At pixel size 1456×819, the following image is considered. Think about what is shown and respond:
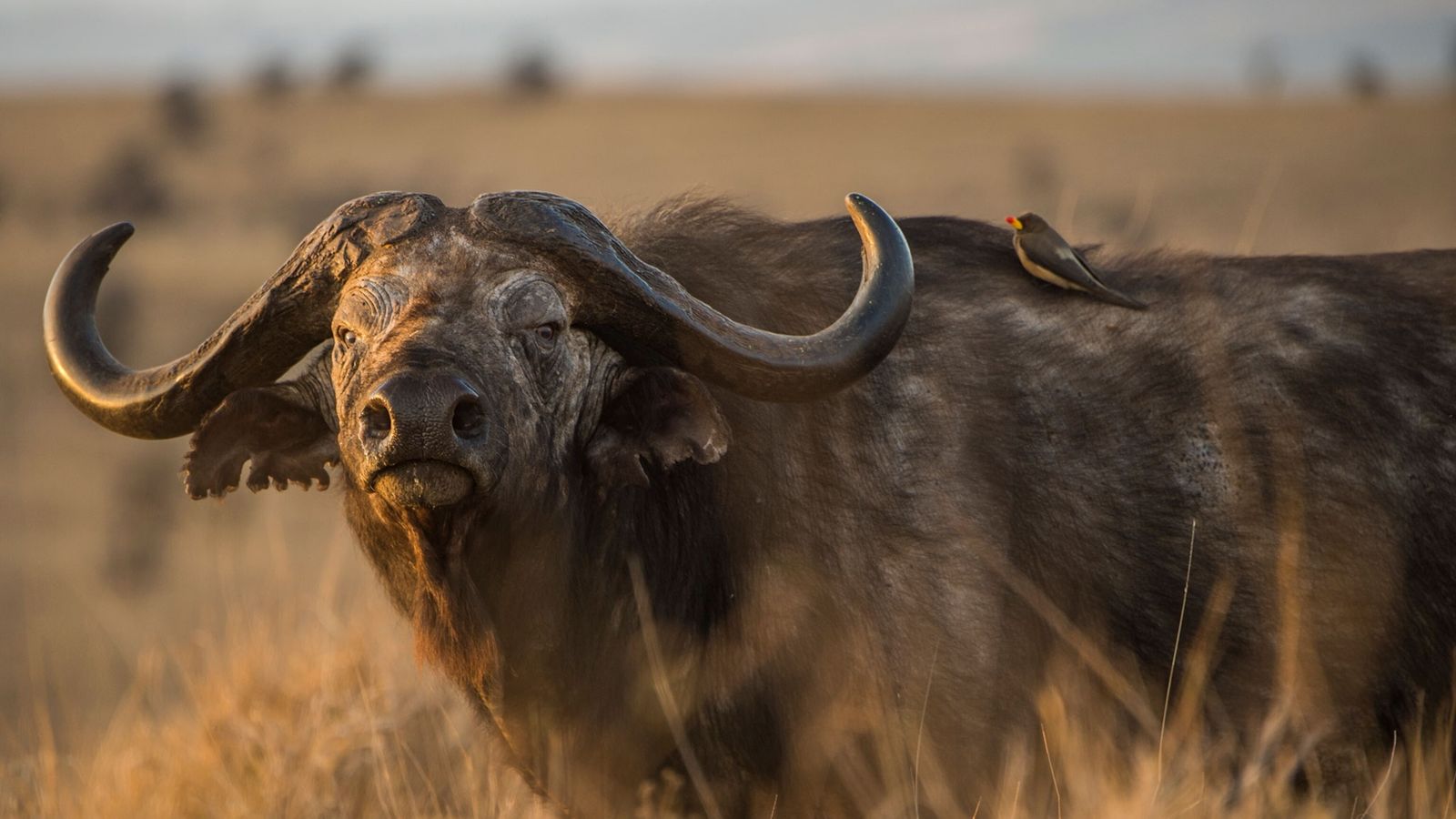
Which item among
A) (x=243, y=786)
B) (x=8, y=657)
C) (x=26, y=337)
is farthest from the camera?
(x=26, y=337)

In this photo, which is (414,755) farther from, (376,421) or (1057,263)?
(1057,263)

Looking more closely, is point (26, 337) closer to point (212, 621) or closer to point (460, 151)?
point (212, 621)

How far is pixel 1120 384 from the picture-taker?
4320 mm

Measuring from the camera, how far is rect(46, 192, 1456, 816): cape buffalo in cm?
369

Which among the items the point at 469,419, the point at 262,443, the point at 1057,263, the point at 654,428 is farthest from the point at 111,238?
the point at 1057,263

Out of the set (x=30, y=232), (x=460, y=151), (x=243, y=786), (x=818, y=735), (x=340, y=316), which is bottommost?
(x=243, y=786)

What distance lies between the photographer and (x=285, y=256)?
26.0 m

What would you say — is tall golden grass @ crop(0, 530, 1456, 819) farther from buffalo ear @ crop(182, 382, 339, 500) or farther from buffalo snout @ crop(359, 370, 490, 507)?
buffalo snout @ crop(359, 370, 490, 507)

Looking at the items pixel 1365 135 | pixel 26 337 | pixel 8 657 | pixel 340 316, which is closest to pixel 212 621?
pixel 8 657

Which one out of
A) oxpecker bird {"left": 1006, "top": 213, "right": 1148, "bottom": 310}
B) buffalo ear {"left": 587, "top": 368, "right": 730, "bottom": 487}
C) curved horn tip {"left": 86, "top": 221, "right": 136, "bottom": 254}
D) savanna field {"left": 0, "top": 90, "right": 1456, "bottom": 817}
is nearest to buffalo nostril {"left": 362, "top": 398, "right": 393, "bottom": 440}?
buffalo ear {"left": 587, "top": 368, "right": 730, "bottom": 487}

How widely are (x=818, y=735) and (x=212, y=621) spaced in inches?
464

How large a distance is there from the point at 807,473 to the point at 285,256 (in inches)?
929

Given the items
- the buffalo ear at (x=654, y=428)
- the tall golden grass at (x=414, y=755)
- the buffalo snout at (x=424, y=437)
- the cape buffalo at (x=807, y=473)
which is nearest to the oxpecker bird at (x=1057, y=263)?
the cape buffalo at (x=807, y=473)

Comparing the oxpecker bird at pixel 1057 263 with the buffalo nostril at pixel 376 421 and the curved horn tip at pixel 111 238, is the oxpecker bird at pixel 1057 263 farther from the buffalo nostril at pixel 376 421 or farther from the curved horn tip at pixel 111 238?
the curved horn tip at pixel 111 238
